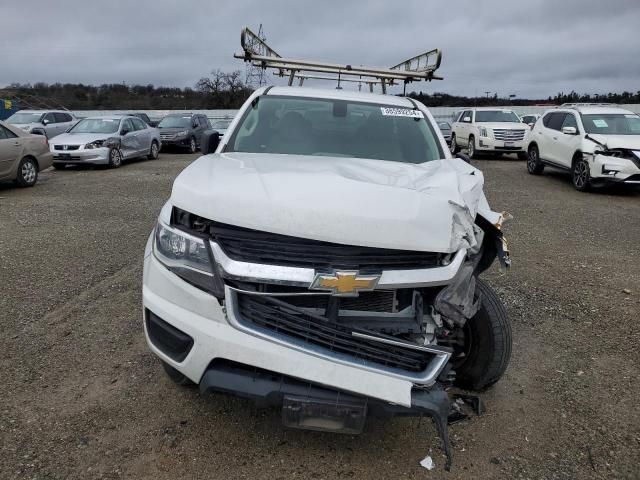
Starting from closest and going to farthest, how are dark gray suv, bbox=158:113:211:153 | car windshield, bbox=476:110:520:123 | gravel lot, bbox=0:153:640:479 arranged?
gravel lot, bbox=0:153:640:479
car windshield, bbox=476:110:520:123
dark gray suv, bbox=158:113:211:153

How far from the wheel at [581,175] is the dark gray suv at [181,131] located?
14.2 metres

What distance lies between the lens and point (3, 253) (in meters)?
5.92

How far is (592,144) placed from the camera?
35.8 ft

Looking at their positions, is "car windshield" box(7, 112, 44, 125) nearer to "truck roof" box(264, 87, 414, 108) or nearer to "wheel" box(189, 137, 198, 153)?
"wheel" box(189, 137, 198, 153)

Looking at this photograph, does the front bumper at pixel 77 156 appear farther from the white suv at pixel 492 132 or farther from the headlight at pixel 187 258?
the headlight at pixel 187 258

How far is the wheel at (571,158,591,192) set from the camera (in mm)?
11039

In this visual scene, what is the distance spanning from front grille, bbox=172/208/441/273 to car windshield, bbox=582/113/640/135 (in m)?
10.9

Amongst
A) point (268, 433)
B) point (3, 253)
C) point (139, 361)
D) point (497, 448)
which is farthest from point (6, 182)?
point (497, 448)

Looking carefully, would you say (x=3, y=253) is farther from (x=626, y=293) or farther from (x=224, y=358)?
(x=626, y=293)

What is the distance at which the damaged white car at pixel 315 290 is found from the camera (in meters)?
2.21

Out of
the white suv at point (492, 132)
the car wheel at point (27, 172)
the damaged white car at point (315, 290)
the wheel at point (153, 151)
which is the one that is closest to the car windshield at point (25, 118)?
the wheel at point (153, 151)

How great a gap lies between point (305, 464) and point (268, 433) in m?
0.32

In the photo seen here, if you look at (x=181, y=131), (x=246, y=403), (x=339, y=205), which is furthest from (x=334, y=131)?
(x=181, y=131)

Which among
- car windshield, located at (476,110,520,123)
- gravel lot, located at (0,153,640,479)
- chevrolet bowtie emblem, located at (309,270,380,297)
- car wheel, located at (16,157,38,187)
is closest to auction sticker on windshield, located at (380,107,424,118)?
gravel lot, located at (0,153,640,479)
